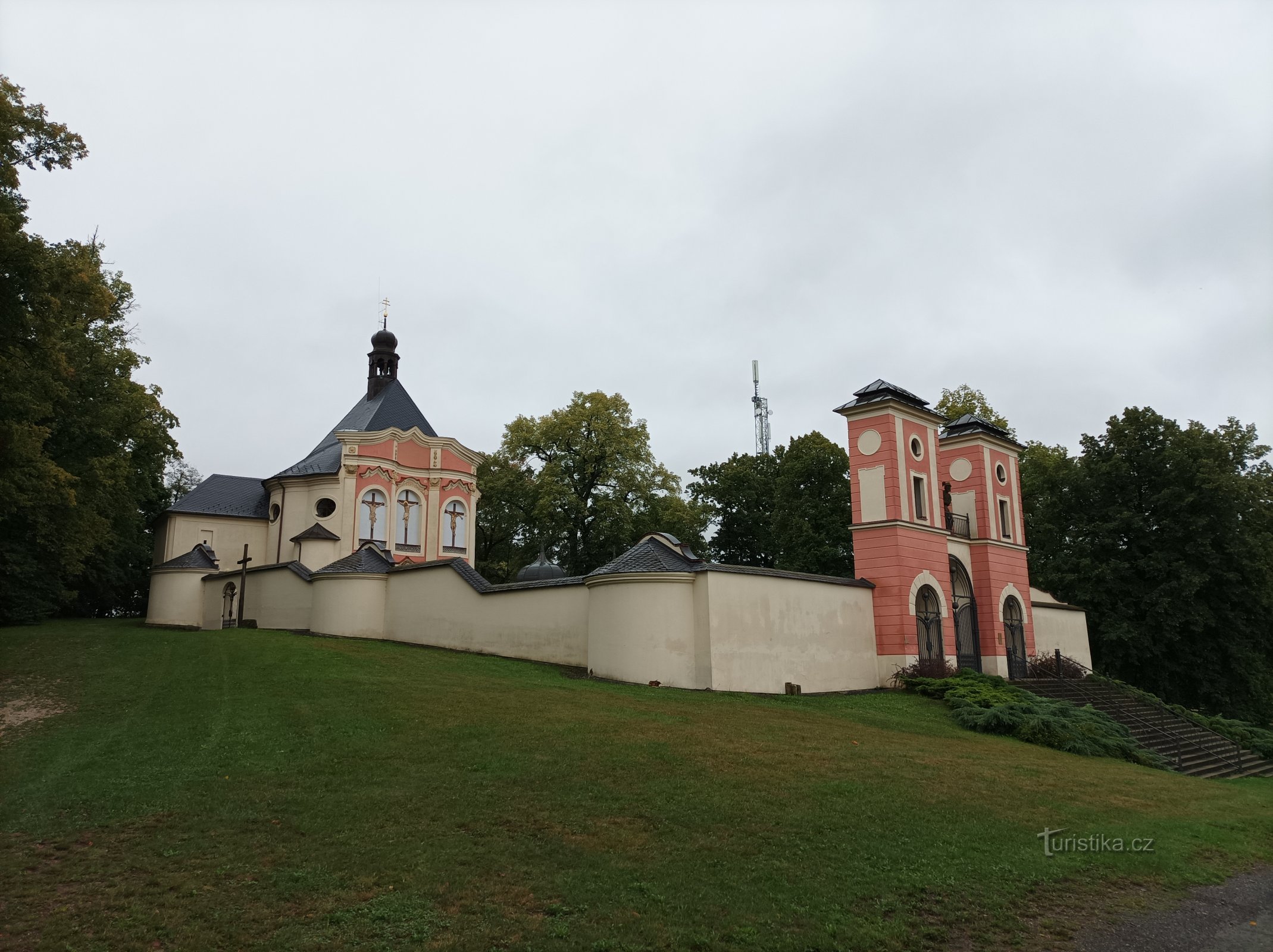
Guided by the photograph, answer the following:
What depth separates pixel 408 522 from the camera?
1391 inches

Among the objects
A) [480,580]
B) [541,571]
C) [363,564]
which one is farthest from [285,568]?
[541,571]

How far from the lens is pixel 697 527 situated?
46.2 metres

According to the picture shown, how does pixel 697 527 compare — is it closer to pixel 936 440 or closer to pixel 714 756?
A: pixel 936 440

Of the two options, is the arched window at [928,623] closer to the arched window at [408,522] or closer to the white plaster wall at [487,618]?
the white plaster wall at [487,618]

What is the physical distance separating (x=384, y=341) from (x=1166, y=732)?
1329 inches

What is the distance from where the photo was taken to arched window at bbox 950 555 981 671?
88.1 feet

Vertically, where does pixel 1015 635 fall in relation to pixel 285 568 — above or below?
below

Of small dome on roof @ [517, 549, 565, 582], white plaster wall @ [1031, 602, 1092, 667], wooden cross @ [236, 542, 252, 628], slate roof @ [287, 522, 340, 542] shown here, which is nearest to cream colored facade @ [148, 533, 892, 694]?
wooden cross @ [236, 542, 252, 628]

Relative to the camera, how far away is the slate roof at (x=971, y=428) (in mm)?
29172

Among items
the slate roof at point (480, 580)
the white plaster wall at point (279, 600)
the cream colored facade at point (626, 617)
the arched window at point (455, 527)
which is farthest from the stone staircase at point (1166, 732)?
the white plaster wall at point (279, 600)

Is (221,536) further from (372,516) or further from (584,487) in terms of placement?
(584,487)

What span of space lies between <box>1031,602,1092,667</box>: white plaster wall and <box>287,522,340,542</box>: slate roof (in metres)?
25.2

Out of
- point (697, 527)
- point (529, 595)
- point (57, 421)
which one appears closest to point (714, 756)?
point (529, 595)

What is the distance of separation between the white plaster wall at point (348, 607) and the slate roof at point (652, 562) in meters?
9.16
